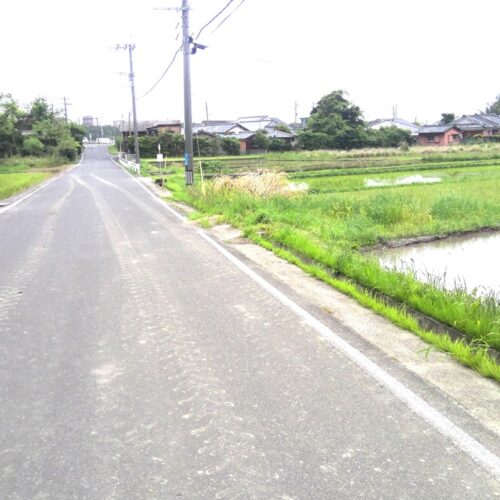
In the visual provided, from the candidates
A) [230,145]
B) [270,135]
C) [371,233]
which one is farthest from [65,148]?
[371,233]

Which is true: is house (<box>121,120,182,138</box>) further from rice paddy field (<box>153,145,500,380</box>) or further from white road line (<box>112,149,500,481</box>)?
white road line (<box>112,149,500,481</box>)

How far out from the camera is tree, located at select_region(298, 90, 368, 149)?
64.8m

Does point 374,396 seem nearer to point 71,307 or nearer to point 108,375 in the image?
point 108,375

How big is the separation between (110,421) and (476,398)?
2.62 metres

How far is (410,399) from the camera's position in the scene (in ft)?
12.1

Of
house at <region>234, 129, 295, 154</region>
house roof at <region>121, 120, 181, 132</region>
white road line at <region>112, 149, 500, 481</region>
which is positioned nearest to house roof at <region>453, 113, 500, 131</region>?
house at <region>234, 129, 295, 154</region>

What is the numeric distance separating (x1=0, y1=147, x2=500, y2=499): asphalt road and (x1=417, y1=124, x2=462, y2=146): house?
3095 inches

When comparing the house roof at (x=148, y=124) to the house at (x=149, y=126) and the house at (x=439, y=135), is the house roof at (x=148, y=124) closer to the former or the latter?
the house at (x=149, y=126)

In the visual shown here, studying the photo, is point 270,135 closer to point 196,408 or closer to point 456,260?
point 456,260

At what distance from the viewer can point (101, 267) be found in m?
7.93

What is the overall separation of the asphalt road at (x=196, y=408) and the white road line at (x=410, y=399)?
0.16 feet

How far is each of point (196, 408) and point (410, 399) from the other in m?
1.54

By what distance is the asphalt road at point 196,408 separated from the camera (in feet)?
9.18

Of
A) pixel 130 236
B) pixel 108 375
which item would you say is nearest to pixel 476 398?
pixel 108 375
